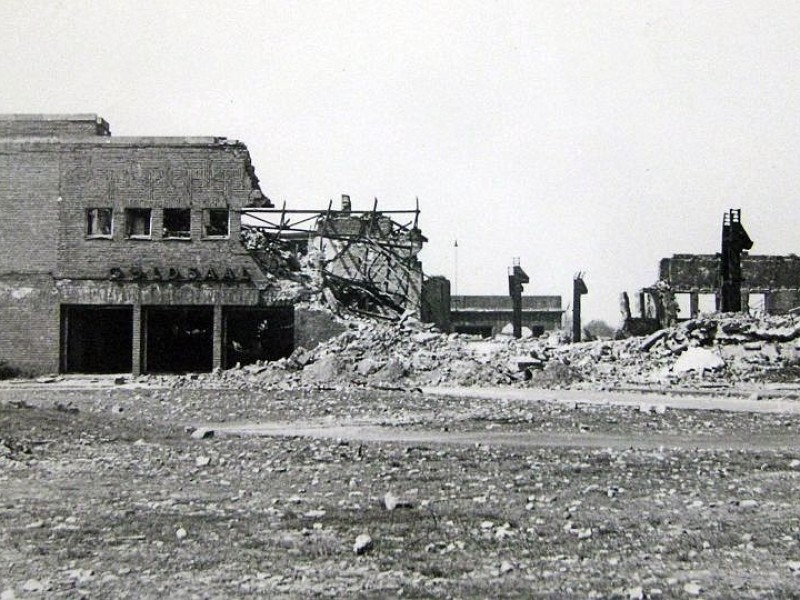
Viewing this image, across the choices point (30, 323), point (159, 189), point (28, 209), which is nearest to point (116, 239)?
point (159, 189)

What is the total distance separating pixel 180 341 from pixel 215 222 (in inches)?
226

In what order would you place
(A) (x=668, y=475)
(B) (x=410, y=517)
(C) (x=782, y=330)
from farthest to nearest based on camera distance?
(C) (x=782, y=330)
(A) (x=668, y=475)
(B) (x=410, y=517)

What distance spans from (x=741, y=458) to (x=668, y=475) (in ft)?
5.64

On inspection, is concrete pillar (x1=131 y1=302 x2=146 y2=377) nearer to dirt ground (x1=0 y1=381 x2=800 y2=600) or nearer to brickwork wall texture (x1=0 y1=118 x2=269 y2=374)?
brickwork wall texture (x1=0 y1=118 x2=269 y2=374)

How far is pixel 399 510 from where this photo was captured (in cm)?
738

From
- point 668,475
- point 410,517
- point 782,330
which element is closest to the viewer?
point 410,517

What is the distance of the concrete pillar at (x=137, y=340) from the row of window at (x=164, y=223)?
8.12 ft

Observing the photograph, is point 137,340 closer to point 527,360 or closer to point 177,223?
point 177,223

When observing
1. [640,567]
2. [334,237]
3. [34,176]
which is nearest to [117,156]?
[34,176]

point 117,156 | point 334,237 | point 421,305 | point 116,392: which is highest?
point 117,156

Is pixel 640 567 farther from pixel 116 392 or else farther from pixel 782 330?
pixel 782 330

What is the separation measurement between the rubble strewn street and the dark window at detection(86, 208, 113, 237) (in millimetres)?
12517

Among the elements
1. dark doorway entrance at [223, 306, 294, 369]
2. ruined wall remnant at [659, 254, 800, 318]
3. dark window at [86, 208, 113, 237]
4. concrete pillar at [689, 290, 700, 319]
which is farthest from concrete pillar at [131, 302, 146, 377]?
concrete pillar at [689, 290, 700, 319]

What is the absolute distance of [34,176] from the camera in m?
29.8
